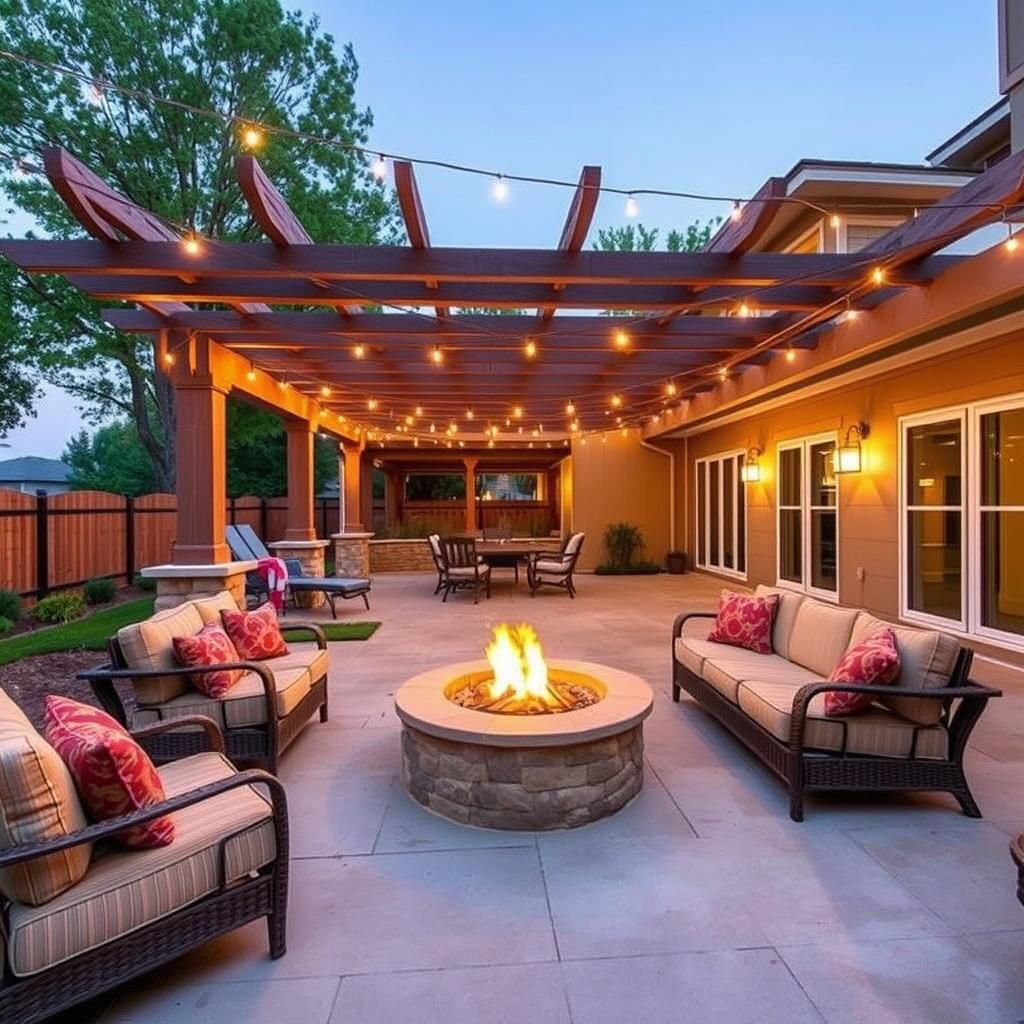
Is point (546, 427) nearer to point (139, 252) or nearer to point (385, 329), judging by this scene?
point (385, 329)

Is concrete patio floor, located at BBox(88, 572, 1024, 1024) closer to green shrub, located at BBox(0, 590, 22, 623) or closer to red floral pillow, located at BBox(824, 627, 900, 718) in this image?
red floral pillow, located at BBox(824, 627, 900, 718)

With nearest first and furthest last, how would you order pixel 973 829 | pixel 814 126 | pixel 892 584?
pixel 973 829
pixel 892 584
pixel 814 126

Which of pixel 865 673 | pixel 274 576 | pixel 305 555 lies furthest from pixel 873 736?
pixel 305 555

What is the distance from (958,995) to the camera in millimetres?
1722

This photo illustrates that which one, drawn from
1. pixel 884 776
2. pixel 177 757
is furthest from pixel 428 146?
pixel 884 776

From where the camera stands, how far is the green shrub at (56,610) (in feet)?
24.3

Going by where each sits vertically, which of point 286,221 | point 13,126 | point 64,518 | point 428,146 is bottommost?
point 64,518

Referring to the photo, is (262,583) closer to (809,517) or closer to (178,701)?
(178,701)

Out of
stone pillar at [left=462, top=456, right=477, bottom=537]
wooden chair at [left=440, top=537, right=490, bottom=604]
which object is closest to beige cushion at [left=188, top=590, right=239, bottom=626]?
wooden chair at [left=440, top=537, right=490, bottom=604]

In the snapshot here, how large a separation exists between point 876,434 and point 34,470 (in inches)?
1493

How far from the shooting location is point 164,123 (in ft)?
38.3

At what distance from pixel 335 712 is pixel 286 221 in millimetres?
3114

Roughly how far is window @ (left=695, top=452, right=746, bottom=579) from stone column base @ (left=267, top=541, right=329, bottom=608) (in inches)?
264

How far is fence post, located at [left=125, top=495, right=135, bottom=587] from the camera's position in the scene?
34.0ft
